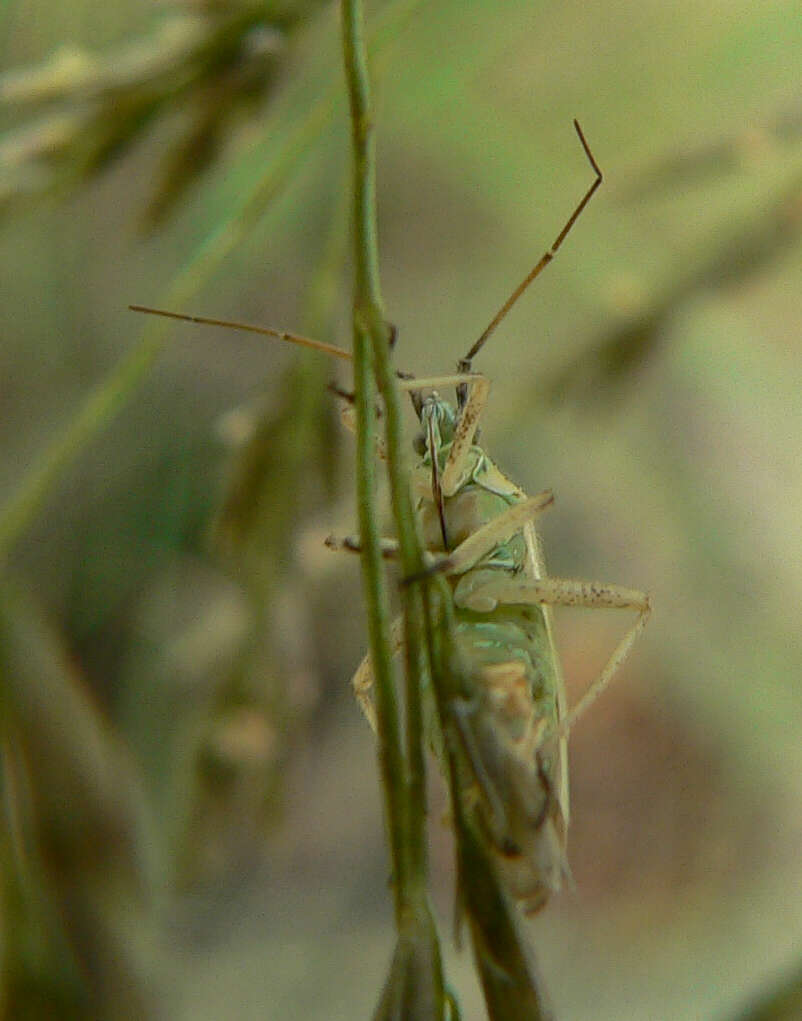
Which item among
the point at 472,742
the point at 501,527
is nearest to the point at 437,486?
the point at 501,527

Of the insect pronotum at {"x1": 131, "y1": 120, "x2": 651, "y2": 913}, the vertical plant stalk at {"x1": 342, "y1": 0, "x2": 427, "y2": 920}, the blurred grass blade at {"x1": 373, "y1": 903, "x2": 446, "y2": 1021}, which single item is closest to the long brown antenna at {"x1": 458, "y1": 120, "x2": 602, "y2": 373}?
the insect pronotum at {"x1": 131, "y1": 120, "x2": 651, "y2": 913}

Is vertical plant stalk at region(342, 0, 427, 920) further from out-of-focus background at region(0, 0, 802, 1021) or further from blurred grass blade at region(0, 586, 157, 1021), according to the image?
out-of-focus background at region(0, 0, 802, 1021)

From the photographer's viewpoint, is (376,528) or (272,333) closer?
(376,528)

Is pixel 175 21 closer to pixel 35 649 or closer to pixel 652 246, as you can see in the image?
pixel 35 649

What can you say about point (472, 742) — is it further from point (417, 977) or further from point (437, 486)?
point (437, 486)

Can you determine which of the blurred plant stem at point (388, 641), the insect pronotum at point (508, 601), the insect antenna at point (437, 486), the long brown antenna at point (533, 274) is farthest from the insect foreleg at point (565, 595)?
the blurred plant stem at point (388, 641)

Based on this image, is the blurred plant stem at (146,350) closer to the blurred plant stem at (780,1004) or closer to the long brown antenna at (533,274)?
the long brown antenna at (533,274)

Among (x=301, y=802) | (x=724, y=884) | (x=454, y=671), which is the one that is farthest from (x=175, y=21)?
(x=724, y=884)

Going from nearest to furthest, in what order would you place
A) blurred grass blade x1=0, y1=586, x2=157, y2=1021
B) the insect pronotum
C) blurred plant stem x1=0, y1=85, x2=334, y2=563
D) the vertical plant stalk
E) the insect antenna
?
the vertical plant stalk
the insect pronotum
blurred grass blade x1=0, y1=586, x2=157, y2=1021
blurred plant stem x1=0, y1=85, x2=334, y2=563
the insect antenna
